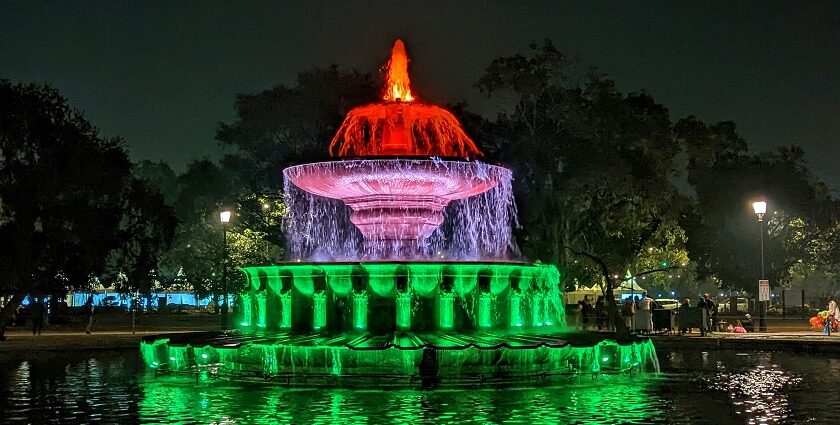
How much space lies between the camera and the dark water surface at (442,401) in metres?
12.5

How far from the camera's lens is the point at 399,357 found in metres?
16.2

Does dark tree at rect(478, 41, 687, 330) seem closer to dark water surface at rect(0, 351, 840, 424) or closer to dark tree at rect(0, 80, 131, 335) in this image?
dark tree at rect(0, 80, 131, 335)

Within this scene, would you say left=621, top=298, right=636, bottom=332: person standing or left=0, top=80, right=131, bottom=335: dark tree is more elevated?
left=0, top=80, right=131, bottom=335: dark tree

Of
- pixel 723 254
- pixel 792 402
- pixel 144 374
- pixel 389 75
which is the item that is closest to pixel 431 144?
pixel 389 75

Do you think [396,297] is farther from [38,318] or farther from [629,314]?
[38,318]

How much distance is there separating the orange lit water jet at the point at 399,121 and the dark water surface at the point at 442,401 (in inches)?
262

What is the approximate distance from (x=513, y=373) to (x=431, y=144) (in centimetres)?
1056

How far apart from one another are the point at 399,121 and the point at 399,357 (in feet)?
24.9

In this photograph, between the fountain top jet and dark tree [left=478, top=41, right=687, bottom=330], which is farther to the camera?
dark tree [left=478, top=41, right=687, bottom=330]

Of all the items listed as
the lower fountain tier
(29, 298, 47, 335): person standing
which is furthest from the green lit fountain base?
(29, 298, 47, 335): person standing

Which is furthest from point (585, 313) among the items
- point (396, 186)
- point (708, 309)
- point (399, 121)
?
point (396, 186)

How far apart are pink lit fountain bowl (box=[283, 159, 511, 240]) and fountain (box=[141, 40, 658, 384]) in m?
0.03

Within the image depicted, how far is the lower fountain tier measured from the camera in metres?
18.3

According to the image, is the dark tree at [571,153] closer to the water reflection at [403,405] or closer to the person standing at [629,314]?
the person standing at [629,314]
